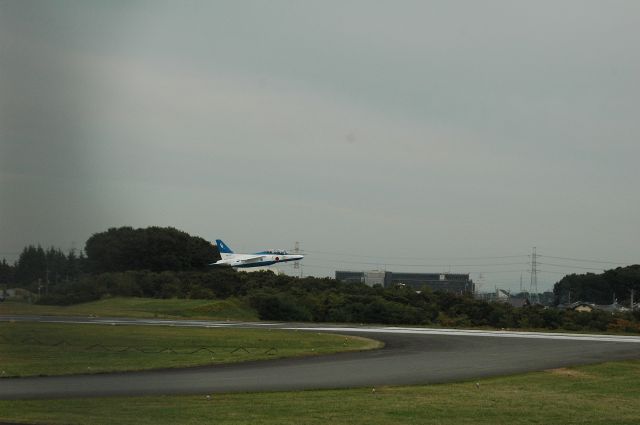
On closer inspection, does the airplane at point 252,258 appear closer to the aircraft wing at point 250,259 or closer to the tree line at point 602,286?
the aircraft wing at point 250,259

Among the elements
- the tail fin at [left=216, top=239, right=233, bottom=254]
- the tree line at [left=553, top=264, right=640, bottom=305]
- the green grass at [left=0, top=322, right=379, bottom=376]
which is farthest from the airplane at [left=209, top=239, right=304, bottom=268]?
the green grass at [left=0, top=322, right=379, bottom=376]

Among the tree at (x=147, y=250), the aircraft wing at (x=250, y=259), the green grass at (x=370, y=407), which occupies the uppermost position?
the aircraft wing at (x=250, y=259)

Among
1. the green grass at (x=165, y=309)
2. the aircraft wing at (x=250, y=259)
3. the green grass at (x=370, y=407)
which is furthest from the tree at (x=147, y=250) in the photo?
the aircraft wing at (x=250, y=259)

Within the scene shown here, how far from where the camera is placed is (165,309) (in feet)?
176

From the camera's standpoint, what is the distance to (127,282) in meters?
39.2

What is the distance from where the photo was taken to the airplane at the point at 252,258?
109 metres

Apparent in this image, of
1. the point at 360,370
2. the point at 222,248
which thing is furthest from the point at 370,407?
the point at 222,248

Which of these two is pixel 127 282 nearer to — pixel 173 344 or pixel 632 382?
pixel 173 344

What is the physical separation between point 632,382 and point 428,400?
7.69 m

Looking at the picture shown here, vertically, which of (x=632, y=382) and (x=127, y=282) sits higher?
(x=127, y=282)

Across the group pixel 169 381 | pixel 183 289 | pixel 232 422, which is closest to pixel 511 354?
pixel 169 381

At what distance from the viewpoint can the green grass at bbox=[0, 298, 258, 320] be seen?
141ft

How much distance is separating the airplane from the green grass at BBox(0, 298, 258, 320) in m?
48.5

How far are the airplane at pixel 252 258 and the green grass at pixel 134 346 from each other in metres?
72.1
